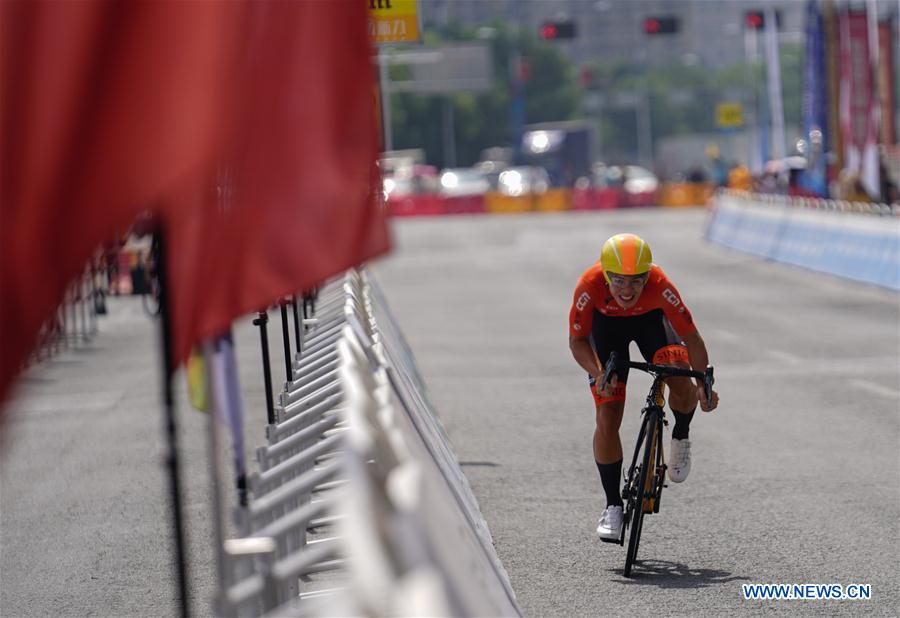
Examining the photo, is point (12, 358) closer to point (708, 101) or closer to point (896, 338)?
point (896, 338)

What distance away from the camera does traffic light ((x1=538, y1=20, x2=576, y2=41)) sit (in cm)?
5294

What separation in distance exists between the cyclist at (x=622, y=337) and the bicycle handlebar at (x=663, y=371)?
6 cm

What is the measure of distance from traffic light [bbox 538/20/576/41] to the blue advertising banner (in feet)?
44.4

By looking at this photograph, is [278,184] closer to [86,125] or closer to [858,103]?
[86,125]

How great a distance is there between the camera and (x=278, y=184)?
3.89 meters

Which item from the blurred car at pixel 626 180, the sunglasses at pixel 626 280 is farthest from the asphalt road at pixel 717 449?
the blurred car at pixel 626 180

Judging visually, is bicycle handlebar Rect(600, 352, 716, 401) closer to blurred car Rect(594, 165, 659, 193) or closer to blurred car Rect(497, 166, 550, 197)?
blurred car Rect(594, 165, 659, 193)

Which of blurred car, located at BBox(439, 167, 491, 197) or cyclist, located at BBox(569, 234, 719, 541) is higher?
cyclist, located at BBox(569, 234, 719, 541)

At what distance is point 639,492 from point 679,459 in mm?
638

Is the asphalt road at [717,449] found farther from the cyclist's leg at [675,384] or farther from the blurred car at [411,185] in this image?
the blurred car at [411,185]

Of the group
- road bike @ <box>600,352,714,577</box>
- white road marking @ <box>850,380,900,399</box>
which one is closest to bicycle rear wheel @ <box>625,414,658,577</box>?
road bike @ <box>600,352,714,577</box>

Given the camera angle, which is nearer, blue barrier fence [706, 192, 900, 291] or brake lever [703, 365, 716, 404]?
brake lever [703, 365, 716, 404]

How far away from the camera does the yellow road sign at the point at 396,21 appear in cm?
1734

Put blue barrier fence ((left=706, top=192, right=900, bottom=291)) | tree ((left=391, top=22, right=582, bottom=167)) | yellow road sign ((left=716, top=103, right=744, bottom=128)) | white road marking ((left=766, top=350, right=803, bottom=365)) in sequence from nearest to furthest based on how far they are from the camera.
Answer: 1. white road marking ((left=766, top=350, right=803, bottom=365))
2. blue barrier fence ((left=706, top=192, right=900, bottom=291))
3. yellow road sign ((left=716, top=103, right=744, bottom=128))
4. tree ((left=391, top=22, right=582, bottom=167))
